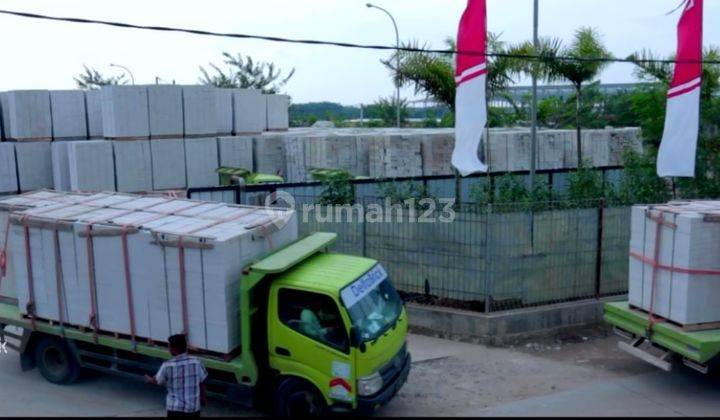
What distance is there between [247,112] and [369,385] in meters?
13.4

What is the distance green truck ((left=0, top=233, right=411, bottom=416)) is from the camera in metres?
6.98

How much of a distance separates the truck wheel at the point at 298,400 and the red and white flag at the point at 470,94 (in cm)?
565

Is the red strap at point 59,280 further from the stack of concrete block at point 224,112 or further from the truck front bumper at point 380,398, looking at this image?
the stack of concrete block at point 224,112

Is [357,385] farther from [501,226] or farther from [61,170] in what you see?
[61,170]

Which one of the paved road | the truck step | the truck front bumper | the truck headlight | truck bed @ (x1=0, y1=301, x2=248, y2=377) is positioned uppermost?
truck bed @ (x1=0, y1=301, x2=248, y2=377)

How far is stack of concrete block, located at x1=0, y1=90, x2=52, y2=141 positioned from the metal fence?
9.72 metres

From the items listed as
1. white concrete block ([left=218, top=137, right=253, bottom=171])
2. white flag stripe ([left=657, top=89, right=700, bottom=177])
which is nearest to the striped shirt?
white flag stripe ([left=657, top=89, right=700, bottom=177])

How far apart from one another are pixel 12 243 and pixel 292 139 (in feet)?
35.9

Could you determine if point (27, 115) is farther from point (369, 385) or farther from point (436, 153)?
point (369, 385)

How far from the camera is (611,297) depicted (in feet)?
36.8

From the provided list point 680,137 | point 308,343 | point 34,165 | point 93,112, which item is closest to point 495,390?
point 308,343

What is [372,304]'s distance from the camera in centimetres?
750

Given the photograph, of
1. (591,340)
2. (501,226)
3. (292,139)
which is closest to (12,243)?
(501,226)

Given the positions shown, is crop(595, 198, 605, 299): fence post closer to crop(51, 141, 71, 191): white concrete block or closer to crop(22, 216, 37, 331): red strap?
crop(22, 216, 37, 331): red strap
